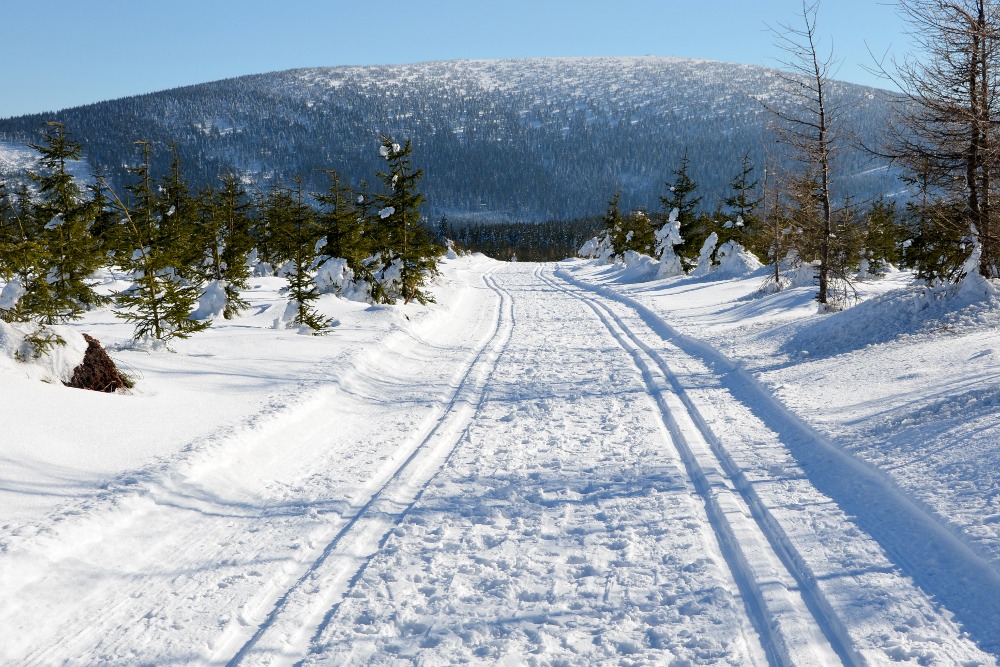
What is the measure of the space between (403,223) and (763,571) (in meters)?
18.9

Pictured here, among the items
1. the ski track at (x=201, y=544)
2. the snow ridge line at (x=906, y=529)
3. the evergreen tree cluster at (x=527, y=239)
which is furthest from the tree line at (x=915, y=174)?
the evergreen tree cluster at (x=527, y=239)

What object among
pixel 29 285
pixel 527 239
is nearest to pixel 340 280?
pixel 29 285

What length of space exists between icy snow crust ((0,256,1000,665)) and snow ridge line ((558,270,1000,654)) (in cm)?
3

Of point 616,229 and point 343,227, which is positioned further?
point 616,229

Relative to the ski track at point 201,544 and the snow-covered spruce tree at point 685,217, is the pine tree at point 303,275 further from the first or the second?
the snow-covered spruce tree at point 685,217

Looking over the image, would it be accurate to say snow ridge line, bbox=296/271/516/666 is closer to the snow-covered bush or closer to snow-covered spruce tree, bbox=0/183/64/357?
snow-covered spruce tree, bbox=0/183/64/357

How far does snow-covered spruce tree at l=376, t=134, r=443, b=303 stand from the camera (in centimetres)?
2109

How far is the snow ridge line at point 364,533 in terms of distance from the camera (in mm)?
3582

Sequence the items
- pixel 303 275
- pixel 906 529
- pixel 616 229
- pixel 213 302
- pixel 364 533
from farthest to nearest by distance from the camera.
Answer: pixel 616 229
pixel 213 302
pixel 303 275
pixel 364 533
pixel 906 529

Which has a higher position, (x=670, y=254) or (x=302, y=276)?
Result: (x=670, y=254)

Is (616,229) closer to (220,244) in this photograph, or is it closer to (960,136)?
(220,244)

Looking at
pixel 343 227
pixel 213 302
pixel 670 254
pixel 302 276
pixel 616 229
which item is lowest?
pixel 213 302

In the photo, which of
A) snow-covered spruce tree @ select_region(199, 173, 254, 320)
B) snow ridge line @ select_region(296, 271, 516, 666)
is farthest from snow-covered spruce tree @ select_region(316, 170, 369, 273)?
snow ridge line @ select_region(296, 271, 516, 666)

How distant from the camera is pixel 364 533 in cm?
475
